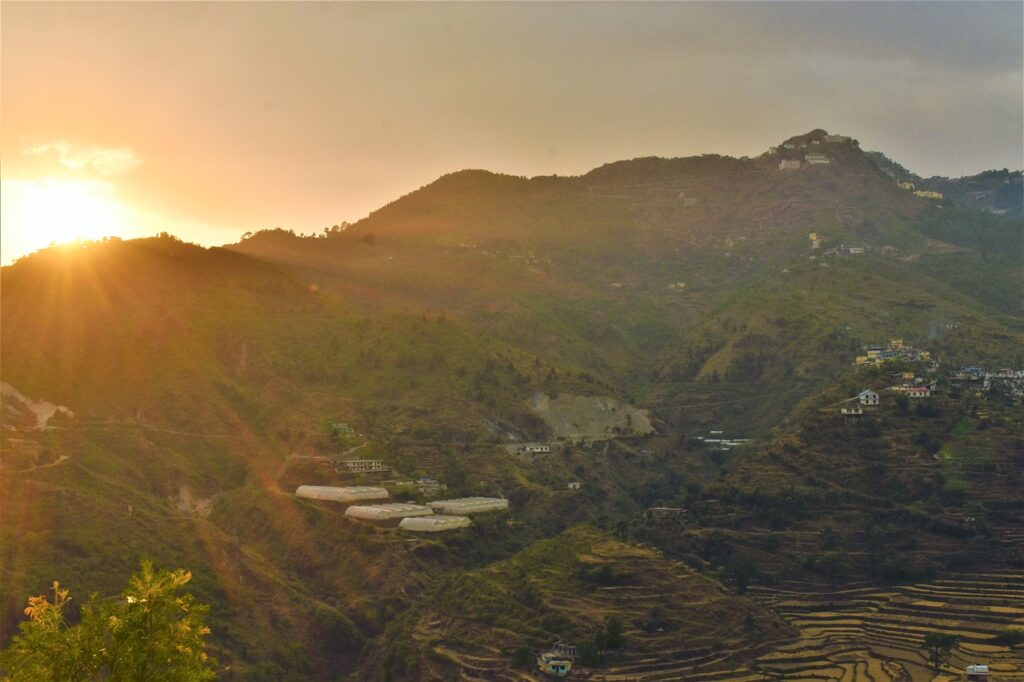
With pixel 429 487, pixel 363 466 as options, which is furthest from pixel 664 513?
pixel 363 466

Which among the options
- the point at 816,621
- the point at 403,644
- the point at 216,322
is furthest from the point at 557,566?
the point at 216,322

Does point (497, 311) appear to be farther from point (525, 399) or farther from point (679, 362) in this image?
point (525, 399)

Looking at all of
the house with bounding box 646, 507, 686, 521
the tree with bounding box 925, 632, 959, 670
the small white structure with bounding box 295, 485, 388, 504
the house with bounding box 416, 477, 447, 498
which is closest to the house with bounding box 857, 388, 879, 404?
the house with bounding box 646, 507, 686, 521

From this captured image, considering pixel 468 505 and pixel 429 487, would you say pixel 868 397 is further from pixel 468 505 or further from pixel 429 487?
pixel 429 487

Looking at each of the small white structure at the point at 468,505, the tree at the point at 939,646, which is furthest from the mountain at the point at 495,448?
the tree at the point at 939,646

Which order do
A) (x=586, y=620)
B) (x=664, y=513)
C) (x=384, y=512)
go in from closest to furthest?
(x=586, y=620) → (x=384, y=512) → (x=664, y=513)

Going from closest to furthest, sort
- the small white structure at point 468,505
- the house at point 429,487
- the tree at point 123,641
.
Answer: the tree at point 123,641, the small white structure at point 468,505, the house at point 429,487

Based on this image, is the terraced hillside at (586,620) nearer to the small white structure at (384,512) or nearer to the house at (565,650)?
the house at (565,650)
